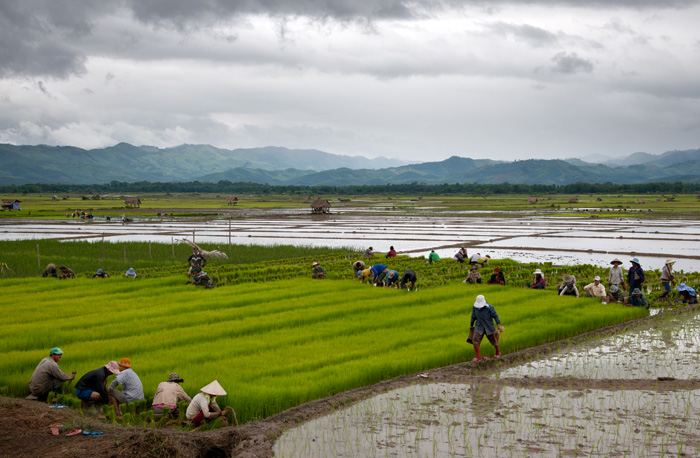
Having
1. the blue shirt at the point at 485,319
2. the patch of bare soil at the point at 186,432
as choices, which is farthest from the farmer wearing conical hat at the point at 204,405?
the blue shirt at the point at 485,319

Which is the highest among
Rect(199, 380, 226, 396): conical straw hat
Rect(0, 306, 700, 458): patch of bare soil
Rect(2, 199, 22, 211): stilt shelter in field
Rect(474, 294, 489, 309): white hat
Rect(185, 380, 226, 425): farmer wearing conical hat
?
Rect(2, 199, 22, 211): stilt shelter in field

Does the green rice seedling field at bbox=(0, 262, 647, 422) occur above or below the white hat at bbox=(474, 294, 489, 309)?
below

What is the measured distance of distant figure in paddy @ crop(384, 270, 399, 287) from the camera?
16812 mm

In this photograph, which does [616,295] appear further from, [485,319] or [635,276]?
[485,319]

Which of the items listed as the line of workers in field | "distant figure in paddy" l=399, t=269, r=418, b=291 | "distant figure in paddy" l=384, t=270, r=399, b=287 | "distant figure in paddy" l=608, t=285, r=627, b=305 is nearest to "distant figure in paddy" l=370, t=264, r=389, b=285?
"distant figure in paddy" l=384, t=270, r=399, b=287

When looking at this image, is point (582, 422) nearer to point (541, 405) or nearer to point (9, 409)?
point (541, 405)

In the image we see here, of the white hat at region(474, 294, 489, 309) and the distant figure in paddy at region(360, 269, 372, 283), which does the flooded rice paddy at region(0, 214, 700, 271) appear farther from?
the white hat at region(474, 294, 489, 309)

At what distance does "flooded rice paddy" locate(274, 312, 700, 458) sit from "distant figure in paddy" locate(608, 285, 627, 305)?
426 centimetres

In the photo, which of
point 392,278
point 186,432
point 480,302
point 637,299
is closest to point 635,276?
point 637,299

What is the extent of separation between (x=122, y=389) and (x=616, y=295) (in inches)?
470

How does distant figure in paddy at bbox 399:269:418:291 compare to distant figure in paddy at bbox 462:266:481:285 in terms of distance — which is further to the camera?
distant figure in paddy at bbox 462:266:481:285

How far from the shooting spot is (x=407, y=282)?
16891 millimetres

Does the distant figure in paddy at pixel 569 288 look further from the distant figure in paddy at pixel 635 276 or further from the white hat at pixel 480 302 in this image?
the white hat at pixel 480 302

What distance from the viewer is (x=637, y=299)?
14852mm
